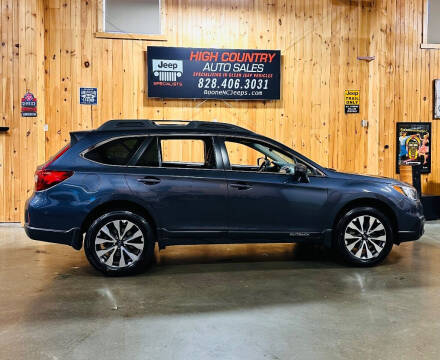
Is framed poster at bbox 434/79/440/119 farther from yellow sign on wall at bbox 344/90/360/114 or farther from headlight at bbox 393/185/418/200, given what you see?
headlight at bbox 393/185/418/200

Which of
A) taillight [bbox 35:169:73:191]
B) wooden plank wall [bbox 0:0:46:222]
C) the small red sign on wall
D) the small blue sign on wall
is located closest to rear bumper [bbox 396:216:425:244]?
taillight [bbox 35:169:73:191]

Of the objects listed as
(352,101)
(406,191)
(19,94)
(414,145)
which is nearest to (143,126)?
(406,191)

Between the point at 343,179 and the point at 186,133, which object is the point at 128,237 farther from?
the point at 343,179

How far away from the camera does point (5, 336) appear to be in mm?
3598

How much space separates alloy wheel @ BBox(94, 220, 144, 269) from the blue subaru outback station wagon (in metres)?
0.01

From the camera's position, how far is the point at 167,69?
8797 millimetres

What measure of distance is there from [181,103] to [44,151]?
257 cm

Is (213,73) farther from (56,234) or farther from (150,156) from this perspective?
(56,234)

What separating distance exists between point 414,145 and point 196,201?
19.3 feet

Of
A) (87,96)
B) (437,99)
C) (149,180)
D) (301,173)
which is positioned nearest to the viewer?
(149,180)

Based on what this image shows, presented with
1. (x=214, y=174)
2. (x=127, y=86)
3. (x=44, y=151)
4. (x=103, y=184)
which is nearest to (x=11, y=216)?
(x=44, y=151)

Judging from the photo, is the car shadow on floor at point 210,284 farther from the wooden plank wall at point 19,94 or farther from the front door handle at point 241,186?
the wooden plank wall at point 19,94

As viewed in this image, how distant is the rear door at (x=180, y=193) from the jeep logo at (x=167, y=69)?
352 centimetres

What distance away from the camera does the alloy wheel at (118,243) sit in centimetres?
524
